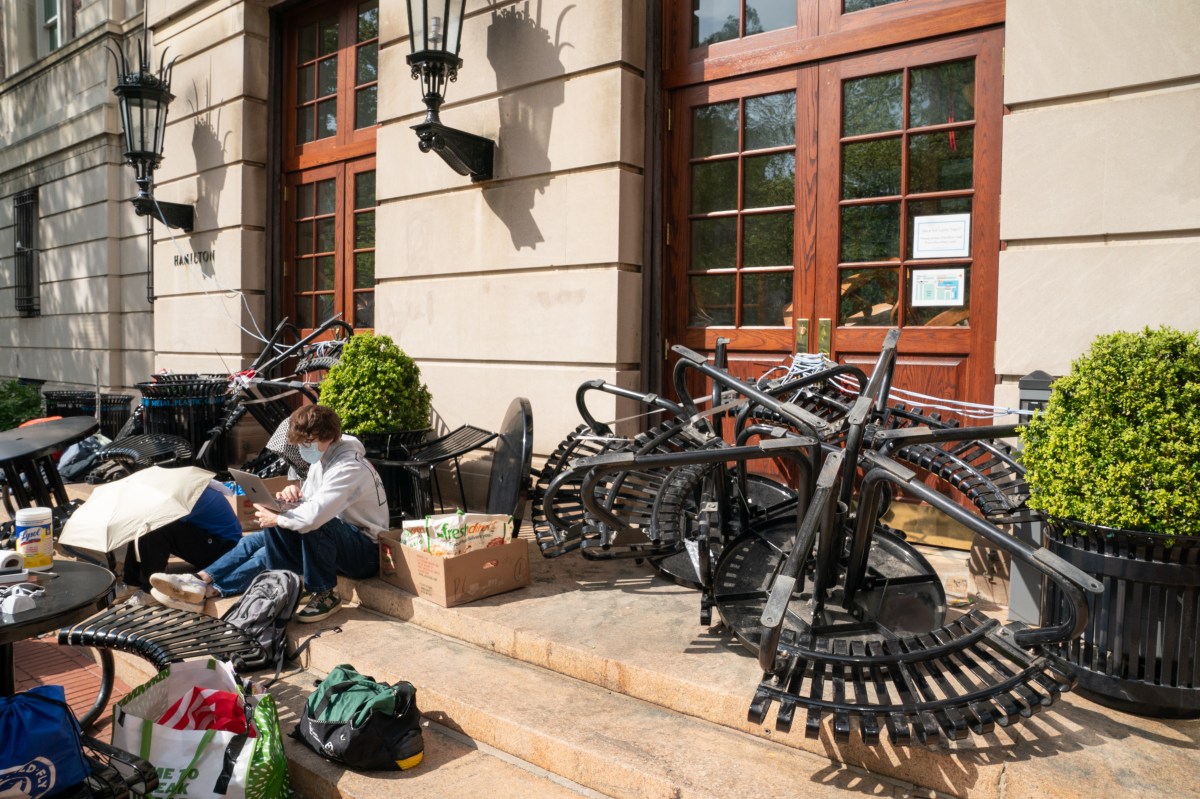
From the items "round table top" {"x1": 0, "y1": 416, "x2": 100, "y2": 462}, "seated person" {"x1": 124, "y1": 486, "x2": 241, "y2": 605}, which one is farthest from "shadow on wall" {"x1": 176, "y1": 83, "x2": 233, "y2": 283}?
"seated person" {"x1": 124, "y1": 486, "x2": 241, "y2": 605}

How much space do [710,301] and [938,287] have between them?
5.20ft

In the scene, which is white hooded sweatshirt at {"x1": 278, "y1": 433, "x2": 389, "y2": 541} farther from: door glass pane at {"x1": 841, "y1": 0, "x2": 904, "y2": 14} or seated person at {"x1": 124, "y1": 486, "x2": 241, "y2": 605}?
door glass pane at {"x1": 841, "y1": 0, "x2": 904, "y2": 14}

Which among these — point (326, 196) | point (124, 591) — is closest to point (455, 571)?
point (124, 591)

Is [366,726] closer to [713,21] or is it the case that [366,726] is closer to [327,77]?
[713,21]

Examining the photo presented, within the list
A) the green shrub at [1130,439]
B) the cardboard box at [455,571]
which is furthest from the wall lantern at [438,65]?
the green shrub at [1130,439]

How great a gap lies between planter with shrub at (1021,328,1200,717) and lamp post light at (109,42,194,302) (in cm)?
967

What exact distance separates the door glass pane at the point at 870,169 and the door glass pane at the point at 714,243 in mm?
831

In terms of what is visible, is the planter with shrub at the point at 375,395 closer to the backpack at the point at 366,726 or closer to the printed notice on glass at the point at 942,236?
the backpack at the point at 366,726

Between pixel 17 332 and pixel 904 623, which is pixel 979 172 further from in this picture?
pixel 17 332

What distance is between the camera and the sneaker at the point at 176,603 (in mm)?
4695

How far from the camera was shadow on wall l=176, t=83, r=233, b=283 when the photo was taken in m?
→ 9.43

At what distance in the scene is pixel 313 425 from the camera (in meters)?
4.79

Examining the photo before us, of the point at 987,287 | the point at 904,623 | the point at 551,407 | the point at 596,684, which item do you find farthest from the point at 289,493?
the point at 987,287

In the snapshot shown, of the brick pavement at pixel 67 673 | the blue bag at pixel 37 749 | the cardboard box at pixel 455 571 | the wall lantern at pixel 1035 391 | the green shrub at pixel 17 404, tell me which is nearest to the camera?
the blue bag at pixel 37 749
